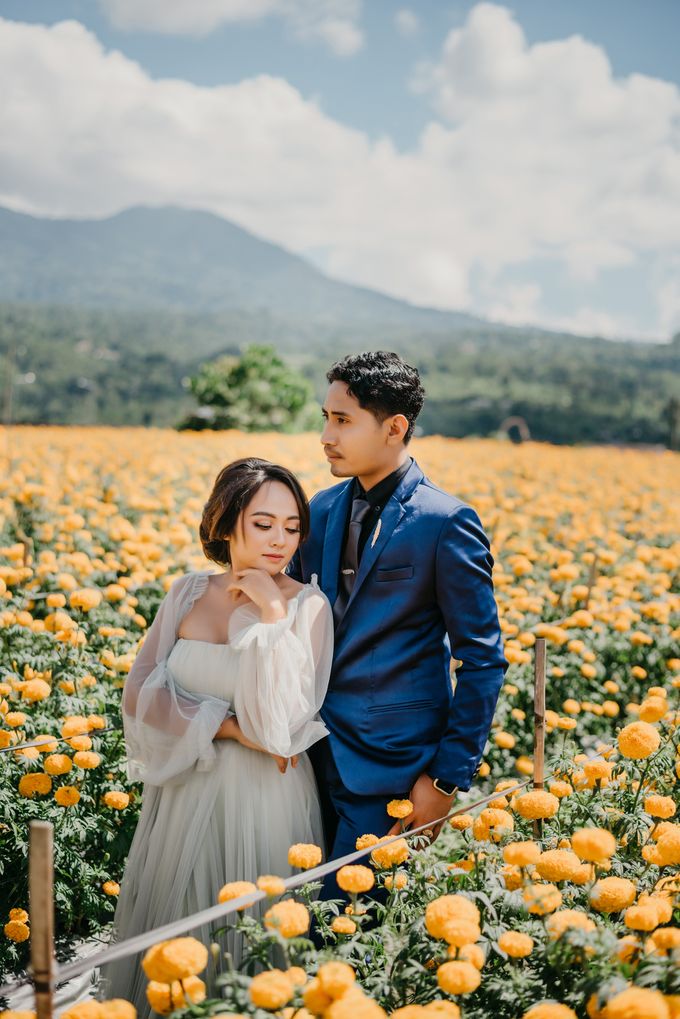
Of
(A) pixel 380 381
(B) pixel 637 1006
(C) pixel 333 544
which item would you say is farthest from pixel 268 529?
(B) pixel 637 1006

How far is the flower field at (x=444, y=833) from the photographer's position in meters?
1.36

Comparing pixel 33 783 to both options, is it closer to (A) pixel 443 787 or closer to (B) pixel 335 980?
(A) pixel 443 787

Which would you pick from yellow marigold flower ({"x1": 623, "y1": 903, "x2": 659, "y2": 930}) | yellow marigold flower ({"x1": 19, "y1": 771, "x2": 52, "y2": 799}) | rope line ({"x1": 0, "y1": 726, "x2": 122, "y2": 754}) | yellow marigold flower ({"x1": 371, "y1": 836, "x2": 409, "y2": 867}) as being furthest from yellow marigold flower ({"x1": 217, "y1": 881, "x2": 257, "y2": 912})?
yellow marigold flower ({"x1": 19, "y1": 771, "x2": 52, "y2": 799})

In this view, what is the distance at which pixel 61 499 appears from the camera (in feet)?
21.5

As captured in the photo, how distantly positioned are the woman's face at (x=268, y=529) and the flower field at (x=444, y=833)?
0.76 m

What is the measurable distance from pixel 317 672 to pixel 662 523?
6.22 m

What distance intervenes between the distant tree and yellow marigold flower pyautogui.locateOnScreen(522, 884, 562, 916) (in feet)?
110

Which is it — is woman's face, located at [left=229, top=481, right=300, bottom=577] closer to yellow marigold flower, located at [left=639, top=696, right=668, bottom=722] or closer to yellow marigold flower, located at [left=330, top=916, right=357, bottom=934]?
yellow marigold flower, located at [left=330, top=916, right=357, bottom=934]

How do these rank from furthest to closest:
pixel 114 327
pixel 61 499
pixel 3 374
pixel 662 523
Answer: pixel 114 327 → pixel 3 374 → pixel 662 523 → pixel 61 499

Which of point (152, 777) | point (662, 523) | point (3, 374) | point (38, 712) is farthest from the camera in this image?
point (3, 374)

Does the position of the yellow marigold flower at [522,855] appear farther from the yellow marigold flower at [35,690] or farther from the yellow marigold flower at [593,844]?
the yellow marigold flower at [35,690]

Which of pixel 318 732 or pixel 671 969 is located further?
pixel 318 732

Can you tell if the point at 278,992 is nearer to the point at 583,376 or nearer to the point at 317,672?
the point at 317,672

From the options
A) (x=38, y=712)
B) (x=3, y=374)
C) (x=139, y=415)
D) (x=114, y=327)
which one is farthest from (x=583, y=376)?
(x=38, y=712)
